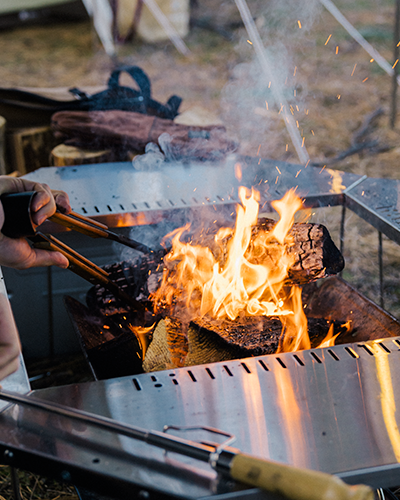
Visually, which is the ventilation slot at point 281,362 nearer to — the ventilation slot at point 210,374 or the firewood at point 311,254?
the ventilation slot at point 210,374

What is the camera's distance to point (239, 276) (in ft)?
4.22

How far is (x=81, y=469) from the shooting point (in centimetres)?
66

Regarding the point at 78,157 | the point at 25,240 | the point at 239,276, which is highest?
the point at 78,157

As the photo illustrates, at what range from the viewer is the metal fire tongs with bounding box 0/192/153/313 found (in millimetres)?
903

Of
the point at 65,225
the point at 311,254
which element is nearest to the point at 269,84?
the point at 311,254

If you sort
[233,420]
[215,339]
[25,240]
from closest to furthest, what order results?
[233,420] → [25,240] → [215,339]

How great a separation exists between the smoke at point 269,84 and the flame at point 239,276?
2.07 meters

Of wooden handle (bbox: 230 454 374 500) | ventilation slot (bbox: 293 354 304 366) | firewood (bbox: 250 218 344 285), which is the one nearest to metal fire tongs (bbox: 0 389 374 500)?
wooden handle (bbox: 230 454 374 500)

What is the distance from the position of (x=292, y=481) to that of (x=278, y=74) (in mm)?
3996

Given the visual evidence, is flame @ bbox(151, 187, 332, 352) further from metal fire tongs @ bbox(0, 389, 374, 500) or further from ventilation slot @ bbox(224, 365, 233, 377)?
metal fire tongs @ bbox(0, 389, 374, 500)

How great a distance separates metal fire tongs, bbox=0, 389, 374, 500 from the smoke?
2812 millimetres

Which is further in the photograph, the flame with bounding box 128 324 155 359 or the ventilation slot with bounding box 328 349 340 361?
the flame with bounding box 128 324 155 359

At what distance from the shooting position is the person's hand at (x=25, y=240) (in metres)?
0.94

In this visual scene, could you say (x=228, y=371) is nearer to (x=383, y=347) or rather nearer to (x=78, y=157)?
(x=383, y=347)
